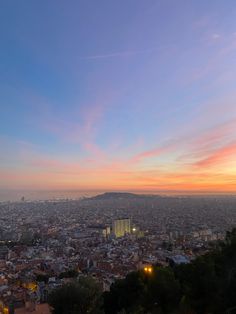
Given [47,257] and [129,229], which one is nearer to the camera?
[47,257]

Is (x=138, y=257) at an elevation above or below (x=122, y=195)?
below

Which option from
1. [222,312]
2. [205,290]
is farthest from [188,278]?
[222,312]

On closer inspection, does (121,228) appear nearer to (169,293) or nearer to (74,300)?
(74,300)

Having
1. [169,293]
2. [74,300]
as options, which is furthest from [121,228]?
[169,293]

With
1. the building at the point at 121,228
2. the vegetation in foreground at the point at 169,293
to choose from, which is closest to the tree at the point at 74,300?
the vegetation in foreground at the point at 169,293

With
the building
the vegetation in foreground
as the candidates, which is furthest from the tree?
the building

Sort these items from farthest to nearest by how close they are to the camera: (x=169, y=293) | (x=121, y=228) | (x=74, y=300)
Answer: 1. (x=121, y=228)
2. (x=74, y=300)
3. (x=169, y=293)

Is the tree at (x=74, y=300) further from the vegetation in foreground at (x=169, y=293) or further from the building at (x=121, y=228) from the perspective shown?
the building at (x=121, y=228)

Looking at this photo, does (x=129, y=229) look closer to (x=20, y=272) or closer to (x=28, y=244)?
(x=28, y=244)
